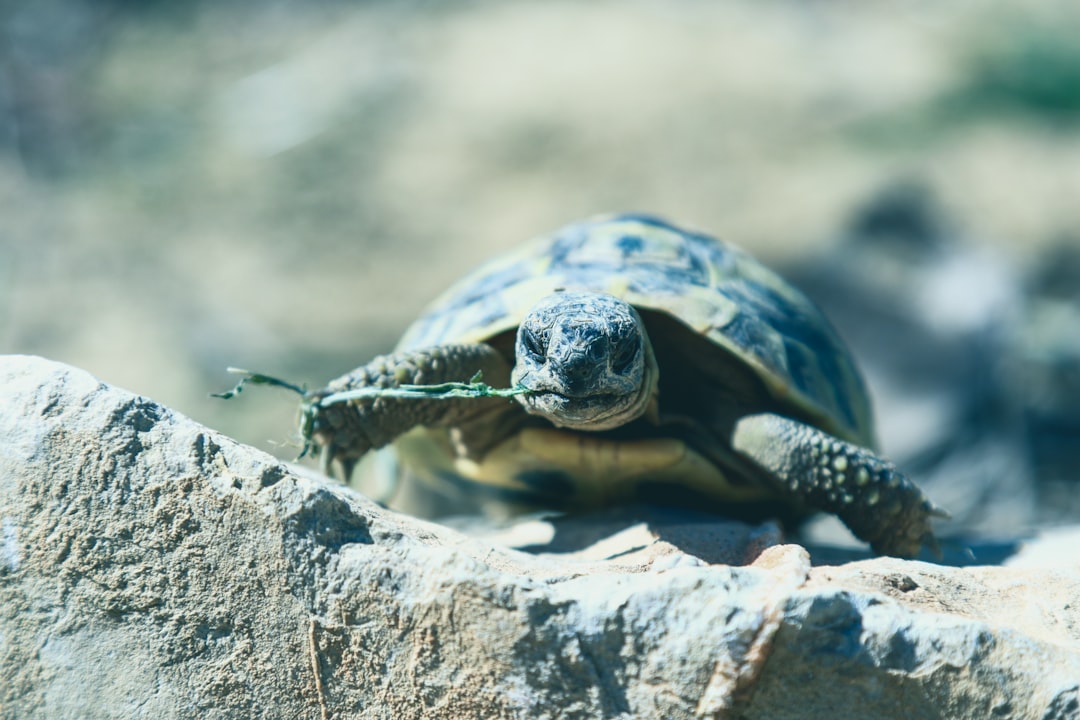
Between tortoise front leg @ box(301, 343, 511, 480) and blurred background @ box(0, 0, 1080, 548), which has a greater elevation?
blurred background @ box(0, 0, 1080, 548)

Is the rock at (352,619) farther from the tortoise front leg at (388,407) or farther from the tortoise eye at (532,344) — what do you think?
the tortoise front leg at (388,407)

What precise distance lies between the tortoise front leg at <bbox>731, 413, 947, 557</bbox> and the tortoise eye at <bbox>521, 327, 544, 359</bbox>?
79cm

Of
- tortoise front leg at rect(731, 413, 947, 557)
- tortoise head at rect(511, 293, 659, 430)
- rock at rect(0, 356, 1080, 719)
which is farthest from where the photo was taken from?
tortoise front leg at rect(731, 413, 947, 557)

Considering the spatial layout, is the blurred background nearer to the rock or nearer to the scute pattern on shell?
the scute pattern on shell

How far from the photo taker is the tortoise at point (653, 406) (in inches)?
113

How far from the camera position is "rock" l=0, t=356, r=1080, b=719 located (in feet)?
6.05

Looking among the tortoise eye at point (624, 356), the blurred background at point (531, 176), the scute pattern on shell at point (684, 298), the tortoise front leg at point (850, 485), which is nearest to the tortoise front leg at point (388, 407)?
the scute pattern on shell at point (684, 298)

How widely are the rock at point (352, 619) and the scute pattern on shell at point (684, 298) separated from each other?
1036 mm

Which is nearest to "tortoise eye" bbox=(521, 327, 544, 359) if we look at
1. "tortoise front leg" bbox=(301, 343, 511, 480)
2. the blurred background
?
"tortoise front leg" bbox=(301, 343, 511, 480)

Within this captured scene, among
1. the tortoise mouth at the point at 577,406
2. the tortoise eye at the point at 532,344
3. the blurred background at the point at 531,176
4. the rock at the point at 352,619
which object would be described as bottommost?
the rock at the point at 352,619

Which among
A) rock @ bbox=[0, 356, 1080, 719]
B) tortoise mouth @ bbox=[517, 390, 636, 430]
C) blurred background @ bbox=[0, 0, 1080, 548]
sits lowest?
rock @ bbox=[0, 356, 1080, 719]

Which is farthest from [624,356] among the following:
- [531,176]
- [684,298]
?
[531,176]

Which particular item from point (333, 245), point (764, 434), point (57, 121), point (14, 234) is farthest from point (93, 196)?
point (764, 434)

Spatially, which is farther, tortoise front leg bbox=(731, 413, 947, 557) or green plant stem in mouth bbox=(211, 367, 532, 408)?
tortoise front leg bbox=(731, 413, 947, 557)
